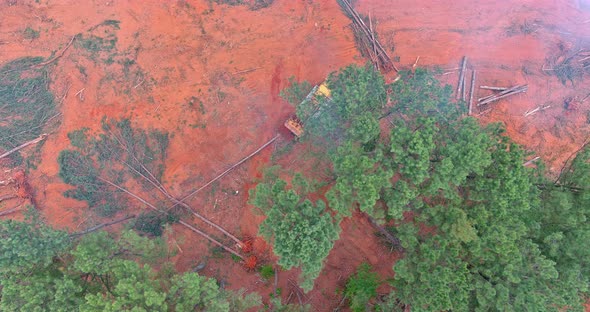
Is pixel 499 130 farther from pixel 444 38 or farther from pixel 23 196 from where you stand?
pixel 23 196

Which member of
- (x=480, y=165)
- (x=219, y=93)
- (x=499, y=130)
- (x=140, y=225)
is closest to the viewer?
(x=480, y=165)

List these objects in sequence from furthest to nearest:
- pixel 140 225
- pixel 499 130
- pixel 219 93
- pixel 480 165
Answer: pixel 219 93, pixel 140 225, pixel 499 130, pixel 480 165

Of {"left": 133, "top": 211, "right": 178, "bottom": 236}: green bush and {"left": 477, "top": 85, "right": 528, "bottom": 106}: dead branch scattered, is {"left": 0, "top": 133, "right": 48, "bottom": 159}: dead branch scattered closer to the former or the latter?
{"left": 133, "top": 211, "right": 178, "bottom": 236}: green bush

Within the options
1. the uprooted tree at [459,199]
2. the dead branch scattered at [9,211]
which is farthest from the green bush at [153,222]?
the uprooted tree at [459,199]

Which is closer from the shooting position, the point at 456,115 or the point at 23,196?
the point at 456,115

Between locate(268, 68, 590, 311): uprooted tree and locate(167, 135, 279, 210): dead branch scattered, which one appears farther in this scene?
locate(167, 135, 279, 210): dead branch scattered

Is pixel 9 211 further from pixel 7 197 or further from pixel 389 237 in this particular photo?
pixel 389 237

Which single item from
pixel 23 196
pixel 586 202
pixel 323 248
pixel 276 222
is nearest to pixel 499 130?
pixel 586 202

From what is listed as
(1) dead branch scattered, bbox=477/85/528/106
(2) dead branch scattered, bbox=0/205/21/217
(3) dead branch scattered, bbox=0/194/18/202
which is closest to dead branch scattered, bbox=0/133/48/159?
(3) dead branch scattered, bbox=0/194/18/202
